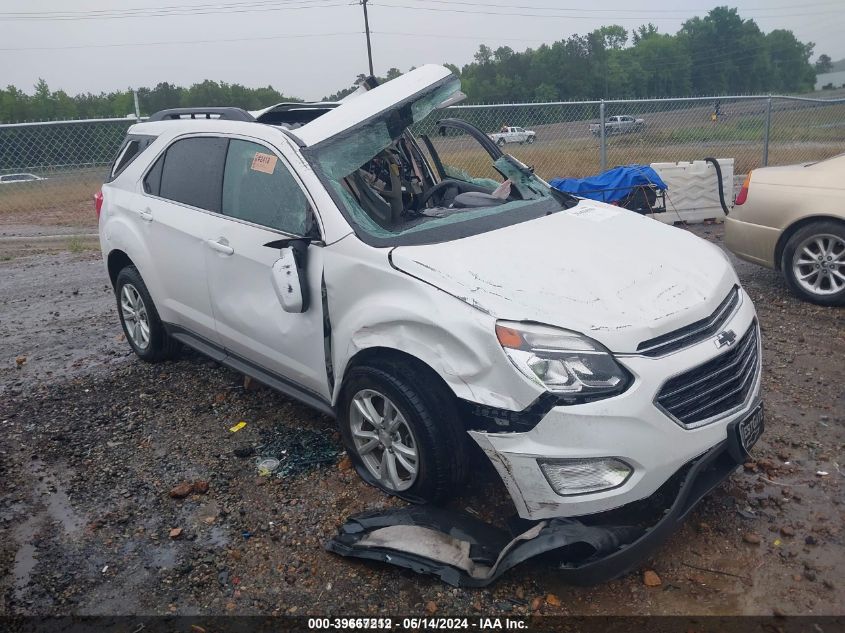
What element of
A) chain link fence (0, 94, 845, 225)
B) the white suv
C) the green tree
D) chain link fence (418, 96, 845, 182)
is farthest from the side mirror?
the green tree

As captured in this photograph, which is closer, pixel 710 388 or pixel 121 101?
pixel 710 388

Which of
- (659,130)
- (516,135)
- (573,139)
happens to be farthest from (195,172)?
(659,130)

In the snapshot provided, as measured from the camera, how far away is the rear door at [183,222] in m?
4.27

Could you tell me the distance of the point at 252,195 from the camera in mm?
3963

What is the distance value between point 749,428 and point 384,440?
158 centimetres

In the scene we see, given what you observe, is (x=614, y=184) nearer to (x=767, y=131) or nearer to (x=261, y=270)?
(x=767, y=131)

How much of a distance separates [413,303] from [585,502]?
106 centimetres

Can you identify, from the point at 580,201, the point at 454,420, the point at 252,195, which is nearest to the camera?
the point at 454,420

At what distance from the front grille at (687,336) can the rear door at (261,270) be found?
61.8 inches

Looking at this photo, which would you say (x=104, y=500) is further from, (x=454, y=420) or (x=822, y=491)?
(x=822, y=491)

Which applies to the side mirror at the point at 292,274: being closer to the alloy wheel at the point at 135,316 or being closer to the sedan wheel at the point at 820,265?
the alloy wheel at the point at 135,316

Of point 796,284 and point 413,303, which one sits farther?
point 796,284

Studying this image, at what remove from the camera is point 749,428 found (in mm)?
2984

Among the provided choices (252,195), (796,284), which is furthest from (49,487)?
(796,284)
